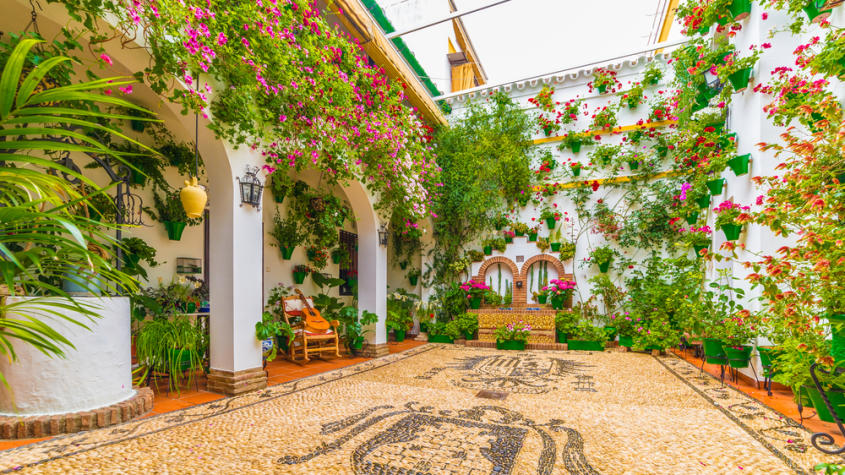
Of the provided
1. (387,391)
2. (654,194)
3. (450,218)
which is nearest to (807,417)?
(387,391)

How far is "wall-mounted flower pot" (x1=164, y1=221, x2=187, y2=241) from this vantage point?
4965 millimetres

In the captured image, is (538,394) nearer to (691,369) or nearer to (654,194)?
(691,369)

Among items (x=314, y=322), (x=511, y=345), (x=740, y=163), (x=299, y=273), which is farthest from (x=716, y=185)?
(x=299, y=273)

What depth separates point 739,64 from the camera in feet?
14.8

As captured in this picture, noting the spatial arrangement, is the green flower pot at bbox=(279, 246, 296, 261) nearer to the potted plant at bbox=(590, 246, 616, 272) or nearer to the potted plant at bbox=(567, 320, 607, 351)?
the potted plant at bbox=(567, 320, 607, 351)

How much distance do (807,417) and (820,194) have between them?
1.95 metres

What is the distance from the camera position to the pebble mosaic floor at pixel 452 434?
7.93 feet

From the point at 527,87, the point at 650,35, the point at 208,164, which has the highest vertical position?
the point at 650,35

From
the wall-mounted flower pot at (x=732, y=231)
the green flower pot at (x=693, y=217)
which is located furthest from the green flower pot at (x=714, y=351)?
the green flower pot at (x=693, y=217)

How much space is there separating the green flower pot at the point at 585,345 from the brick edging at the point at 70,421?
20.8 ft

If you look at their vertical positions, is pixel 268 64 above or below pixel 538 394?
above

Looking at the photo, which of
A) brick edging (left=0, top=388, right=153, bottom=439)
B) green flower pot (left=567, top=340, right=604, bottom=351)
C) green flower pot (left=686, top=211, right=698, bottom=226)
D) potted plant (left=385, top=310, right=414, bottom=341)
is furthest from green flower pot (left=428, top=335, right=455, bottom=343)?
brick edging (left=0, top=388, right=153, bottom=439)

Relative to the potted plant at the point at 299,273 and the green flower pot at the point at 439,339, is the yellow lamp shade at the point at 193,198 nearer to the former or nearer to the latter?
the potted plant at the point at 299,273

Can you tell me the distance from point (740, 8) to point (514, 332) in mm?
5358
